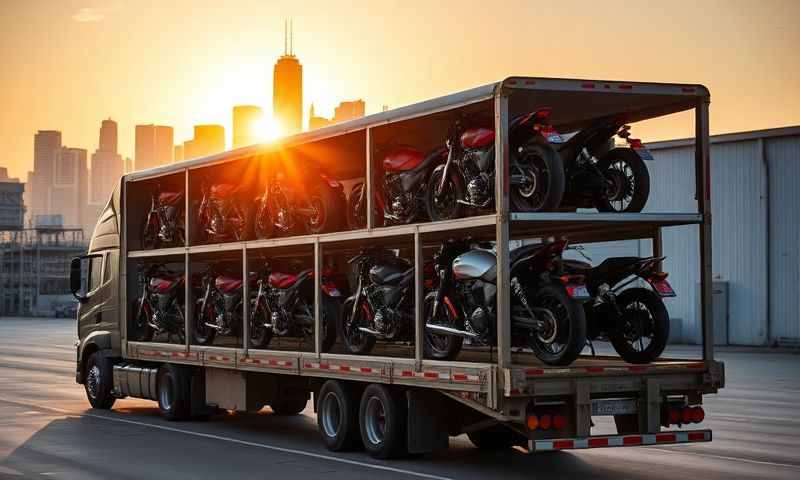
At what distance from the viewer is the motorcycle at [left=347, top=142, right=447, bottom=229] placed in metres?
13.3

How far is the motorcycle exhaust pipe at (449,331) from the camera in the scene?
39.1 ft

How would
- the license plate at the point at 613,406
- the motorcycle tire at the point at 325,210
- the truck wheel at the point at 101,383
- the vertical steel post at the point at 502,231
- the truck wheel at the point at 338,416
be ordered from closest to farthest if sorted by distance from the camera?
1. the vertical steel post at the point at 502,231
2. the license plate at the point at 613,406
3. the truck wheel at the point at 338,416
4. the motorcycle tire at the point at 325,210
5. the truck wheel at the point at 101,383

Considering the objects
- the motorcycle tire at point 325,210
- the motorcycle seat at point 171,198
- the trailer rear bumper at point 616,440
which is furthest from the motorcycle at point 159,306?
the trailer rear bumper at point 616,440

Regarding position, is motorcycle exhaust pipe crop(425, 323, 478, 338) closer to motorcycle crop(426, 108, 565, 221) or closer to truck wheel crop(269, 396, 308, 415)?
motorcycle crop(426, 108, 565, 221)

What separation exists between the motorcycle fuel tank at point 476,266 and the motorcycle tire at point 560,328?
0.49m

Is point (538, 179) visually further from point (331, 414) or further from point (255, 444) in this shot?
point (255, 444)

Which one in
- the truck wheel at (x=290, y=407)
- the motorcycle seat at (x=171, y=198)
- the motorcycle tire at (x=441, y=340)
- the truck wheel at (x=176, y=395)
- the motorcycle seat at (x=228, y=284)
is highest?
the motorcycle seat at (x=171, y=198)

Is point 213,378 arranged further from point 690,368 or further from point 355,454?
point 690,368

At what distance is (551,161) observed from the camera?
1147 cm

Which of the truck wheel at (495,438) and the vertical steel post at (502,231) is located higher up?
the vertical steel post at (502,231)

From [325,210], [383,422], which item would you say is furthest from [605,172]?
[325,210]

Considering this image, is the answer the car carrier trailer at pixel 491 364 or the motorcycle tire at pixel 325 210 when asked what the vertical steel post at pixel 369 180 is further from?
the motorcycle tire at pixel 325 210

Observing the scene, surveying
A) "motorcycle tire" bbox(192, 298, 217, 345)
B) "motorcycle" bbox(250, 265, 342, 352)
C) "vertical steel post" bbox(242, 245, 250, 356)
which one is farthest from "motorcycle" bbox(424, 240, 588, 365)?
"motorcycle tire" bbox(192, 298, 217, 345)

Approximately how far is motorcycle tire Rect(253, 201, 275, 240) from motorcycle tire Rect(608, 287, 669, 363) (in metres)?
5.01
